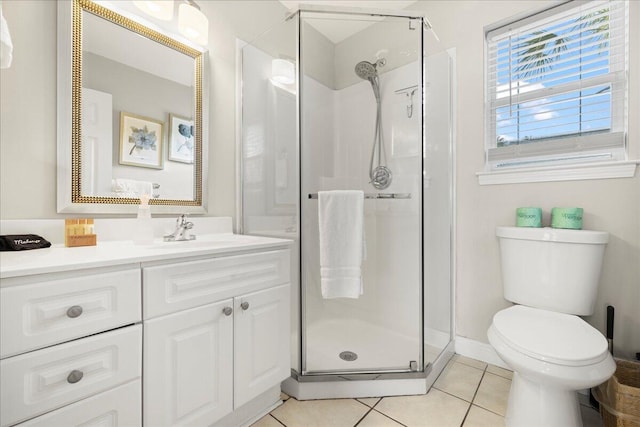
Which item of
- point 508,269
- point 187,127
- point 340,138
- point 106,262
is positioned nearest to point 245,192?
point 187,127

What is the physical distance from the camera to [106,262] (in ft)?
2.72

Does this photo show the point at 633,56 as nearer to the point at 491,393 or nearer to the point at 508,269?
the point at 508,269

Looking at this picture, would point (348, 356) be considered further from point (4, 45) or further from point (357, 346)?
point (4, 45)

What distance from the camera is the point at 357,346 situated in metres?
1.70

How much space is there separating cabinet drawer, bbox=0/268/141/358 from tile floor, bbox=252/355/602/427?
0.85m

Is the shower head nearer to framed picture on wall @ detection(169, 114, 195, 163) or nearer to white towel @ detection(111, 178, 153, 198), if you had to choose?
Answer: framed picture on wall @ detection(169, 114, 195, 163)

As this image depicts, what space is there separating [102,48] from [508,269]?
2.26 meters

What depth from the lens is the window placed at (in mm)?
1476

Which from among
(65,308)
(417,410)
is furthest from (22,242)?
(417,410)

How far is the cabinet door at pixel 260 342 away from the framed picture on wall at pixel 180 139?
2.80 ft

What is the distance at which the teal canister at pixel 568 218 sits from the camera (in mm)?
1421

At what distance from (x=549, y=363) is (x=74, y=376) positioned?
58.4 inches

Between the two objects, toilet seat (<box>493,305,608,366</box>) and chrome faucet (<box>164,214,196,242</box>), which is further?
chrome faucet (<box>164,214,196,242</box>)

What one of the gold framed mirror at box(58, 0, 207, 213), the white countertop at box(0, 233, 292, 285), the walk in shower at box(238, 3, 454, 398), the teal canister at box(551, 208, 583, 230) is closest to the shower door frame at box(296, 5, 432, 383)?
the walk in shower at box(238, 3, 454, 398)
